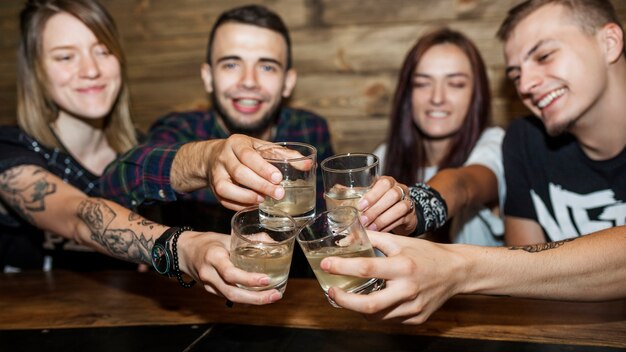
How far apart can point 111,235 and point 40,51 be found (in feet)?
4.19

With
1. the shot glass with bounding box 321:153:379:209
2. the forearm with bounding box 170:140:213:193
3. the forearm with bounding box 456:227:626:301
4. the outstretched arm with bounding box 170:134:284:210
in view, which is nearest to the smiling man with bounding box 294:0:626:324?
the forearm with bounding box 456:227:626:301

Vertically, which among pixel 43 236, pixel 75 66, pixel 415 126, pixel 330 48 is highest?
pixel 330 48

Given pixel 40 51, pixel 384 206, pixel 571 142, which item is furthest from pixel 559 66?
pixel 40 51

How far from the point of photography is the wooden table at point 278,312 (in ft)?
4.67

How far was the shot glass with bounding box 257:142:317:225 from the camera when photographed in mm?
1327

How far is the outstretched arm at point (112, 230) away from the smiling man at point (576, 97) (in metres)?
1.52

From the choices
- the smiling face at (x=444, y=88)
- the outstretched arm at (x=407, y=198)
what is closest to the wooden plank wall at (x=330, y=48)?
the smiling face at (x=444, y=88)

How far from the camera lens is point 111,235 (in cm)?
183

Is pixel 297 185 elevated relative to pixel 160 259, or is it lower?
elevated

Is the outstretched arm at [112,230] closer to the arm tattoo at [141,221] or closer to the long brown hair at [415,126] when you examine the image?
the arm tattoo at [141,221]

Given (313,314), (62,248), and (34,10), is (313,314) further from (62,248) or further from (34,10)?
(34,10)

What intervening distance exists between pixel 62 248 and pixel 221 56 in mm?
1269

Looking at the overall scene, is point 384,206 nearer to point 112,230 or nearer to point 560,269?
point 560,269

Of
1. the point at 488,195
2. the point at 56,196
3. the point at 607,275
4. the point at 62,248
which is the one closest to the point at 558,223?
the point at 488,195
